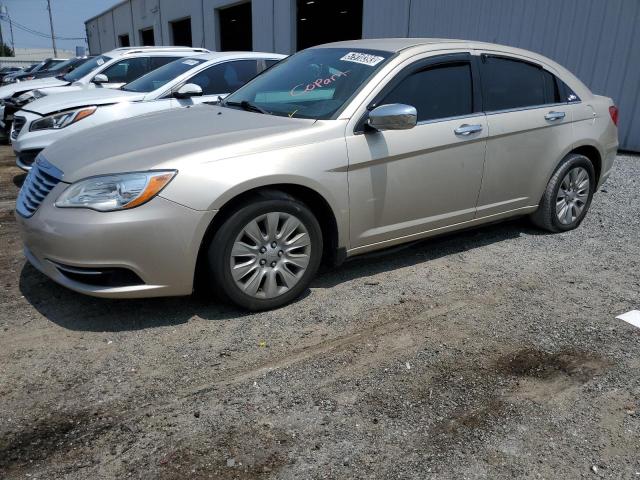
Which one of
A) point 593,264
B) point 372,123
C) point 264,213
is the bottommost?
point 593,264

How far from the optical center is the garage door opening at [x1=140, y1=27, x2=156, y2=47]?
32.8 m

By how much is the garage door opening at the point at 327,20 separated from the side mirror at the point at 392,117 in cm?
1540

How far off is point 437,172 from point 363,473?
244 centimetres

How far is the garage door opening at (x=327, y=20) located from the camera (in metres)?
19.0

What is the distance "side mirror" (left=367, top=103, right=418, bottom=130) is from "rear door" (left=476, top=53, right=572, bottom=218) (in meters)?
1.05

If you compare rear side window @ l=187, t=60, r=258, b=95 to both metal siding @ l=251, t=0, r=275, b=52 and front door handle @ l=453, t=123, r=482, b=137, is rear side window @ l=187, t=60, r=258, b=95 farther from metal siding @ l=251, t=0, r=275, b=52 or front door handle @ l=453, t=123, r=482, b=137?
metal siding @ l=251, t=0, r=275, b=52

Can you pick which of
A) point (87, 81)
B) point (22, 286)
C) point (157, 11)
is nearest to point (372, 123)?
point (22, 286)

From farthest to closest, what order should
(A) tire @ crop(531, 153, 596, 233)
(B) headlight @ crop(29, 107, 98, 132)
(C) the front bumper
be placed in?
Answer: (B) headlight @ crop(29, 107, 98, 132), (A) tire @ crop(531, 153, 596, 233), (C) the front bumper

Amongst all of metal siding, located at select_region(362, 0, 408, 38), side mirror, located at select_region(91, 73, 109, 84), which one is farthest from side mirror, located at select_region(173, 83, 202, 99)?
metal siding, located at select_region(362, 0, 408, 38)

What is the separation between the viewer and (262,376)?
116 inches

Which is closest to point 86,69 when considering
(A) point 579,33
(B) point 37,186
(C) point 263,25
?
(B) point 37,186

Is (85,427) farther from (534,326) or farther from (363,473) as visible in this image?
(534,326)

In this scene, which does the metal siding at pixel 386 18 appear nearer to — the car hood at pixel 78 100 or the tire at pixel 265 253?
the car hood at pixel 78 100

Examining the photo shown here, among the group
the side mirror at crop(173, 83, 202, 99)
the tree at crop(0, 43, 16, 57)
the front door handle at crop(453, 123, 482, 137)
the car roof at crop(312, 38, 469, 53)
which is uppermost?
the car roof at crop(312, 38, 469, 53)
